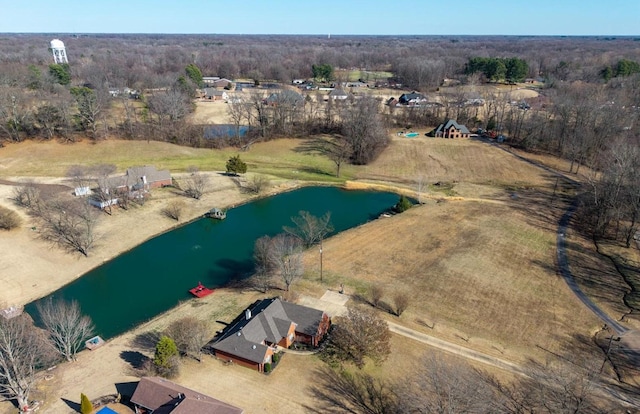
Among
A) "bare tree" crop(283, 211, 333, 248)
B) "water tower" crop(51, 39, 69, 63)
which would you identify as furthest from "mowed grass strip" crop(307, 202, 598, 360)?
"water tower" crop(51, 39, 69, 63)

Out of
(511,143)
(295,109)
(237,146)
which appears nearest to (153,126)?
(237,146)

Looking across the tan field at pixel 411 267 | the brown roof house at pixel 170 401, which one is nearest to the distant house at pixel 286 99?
the tan field at pixel 411 267

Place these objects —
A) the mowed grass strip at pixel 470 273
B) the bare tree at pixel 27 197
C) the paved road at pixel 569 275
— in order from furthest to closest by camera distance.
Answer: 1. the bare tree at pixel 27 197
2. the paved road at pixel 569 275
3. the mowed grass strip at pixel 470 273

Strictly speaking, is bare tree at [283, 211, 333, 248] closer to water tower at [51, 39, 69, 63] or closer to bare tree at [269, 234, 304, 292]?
bare tree at [269, 234, 304, 292]

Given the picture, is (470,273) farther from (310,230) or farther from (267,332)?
(267,332)

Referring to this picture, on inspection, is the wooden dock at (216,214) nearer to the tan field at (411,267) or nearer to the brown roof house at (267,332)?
the tan field at (411,267)

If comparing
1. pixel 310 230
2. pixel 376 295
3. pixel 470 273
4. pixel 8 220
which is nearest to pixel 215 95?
pixel 8 220

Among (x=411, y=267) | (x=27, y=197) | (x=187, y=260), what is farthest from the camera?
(x=27, y=197)
